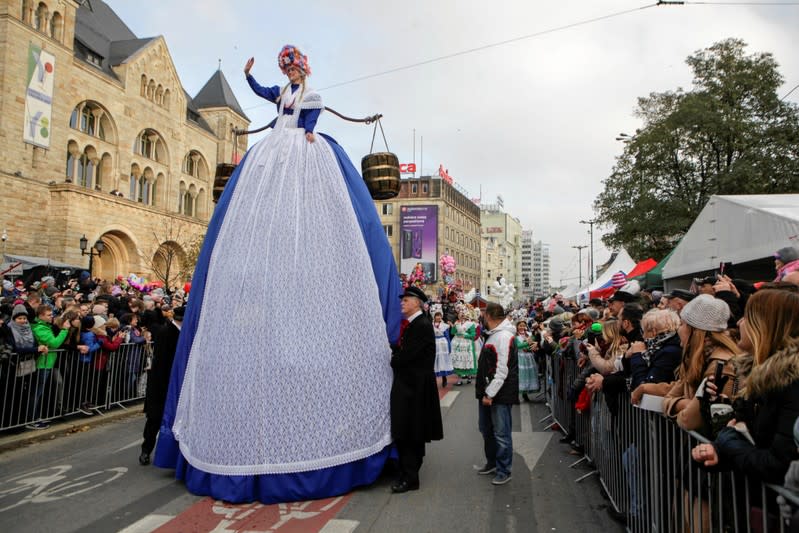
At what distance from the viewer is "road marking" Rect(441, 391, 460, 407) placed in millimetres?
10141

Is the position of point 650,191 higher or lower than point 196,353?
higher

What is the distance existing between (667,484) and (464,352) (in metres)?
10.5

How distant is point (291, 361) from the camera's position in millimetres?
4586

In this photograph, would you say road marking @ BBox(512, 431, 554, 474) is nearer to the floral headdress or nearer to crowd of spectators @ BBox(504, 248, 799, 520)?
crowd of spectators @ BBox(504, 248, 799, 520)

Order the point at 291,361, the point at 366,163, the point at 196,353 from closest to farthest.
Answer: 1. the point at 291,361
2. the point at 196,353
3. the point at 366,163

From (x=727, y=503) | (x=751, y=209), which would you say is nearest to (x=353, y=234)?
(x=727, y=503)

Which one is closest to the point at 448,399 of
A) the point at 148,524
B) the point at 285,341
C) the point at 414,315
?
the point at 414,315

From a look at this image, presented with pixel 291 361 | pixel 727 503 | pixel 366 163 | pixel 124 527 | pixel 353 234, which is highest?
pixel 366 163

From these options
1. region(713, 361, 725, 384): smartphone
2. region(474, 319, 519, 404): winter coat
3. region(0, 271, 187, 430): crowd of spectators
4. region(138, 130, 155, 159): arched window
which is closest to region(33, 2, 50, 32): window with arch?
region(138, 130, 155, 159): arched window

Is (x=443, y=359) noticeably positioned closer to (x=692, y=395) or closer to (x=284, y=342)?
(x=284, y=342)

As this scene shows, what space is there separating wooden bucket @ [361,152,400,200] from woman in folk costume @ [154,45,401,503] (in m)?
0.35

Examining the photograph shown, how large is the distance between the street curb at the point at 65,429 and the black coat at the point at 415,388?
4.85 m

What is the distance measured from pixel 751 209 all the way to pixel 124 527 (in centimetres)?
1025

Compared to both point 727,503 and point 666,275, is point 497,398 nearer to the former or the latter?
point 727,503
